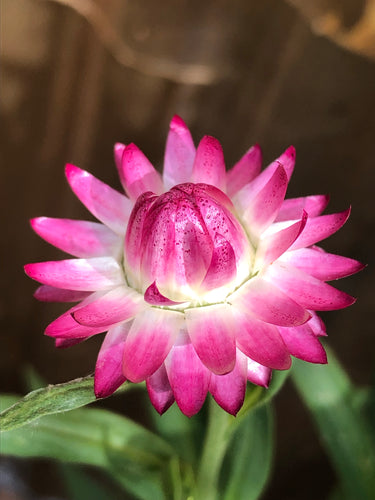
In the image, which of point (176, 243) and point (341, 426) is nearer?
point (176, 243)

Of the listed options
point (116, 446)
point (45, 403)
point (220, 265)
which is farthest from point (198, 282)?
point (116, 446)

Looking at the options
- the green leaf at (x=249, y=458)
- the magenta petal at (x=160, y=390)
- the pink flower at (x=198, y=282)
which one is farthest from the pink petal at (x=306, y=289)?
the green leaf at (x=249, y=458)

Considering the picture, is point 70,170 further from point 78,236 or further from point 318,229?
point 318,229

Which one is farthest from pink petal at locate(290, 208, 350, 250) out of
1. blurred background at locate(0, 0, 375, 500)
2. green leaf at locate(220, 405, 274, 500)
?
blurred background at locate(0, 0, 375, 500)

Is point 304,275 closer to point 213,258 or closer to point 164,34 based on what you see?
point 213,258

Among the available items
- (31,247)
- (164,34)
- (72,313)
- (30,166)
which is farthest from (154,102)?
(72,313)
